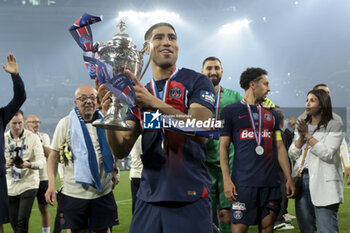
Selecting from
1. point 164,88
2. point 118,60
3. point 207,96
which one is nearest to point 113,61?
point 118,60

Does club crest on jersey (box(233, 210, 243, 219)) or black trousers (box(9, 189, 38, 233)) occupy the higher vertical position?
club crest on jersey (box(233, 210, 243, 219))

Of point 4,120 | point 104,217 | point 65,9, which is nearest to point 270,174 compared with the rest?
point 104,217

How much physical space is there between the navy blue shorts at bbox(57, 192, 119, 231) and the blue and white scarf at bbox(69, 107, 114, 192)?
173 millimetres

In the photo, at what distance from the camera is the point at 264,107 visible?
11.8ft

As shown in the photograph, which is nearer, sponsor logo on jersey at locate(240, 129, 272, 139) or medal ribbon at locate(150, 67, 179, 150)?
medal ribbon at locate(150, 67, 179, 150)

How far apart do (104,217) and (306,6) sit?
50.7 metres

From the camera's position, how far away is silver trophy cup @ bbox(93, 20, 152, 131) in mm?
1675

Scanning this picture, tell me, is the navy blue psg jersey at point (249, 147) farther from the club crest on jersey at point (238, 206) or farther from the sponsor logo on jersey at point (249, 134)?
the club crest on jersey at point (238, 206)

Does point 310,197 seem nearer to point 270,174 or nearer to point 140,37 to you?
point 270,174

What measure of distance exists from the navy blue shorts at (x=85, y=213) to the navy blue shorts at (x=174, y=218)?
76.1 inches

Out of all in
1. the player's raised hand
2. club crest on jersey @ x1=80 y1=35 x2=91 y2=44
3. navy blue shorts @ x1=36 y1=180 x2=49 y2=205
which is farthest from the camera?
navy blue shorts @ x1=36 y1=180 x2=49 y2=205

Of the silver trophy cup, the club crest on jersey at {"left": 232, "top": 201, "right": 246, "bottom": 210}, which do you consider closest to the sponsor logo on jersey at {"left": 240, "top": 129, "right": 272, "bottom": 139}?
the club crest on jersey at {"left": 232, "top": 201, "right": 246, "bottom": 210}

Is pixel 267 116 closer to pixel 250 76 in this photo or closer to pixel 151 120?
pixel 250 76

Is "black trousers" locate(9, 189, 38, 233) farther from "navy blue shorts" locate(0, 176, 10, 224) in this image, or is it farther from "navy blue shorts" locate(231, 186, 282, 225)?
"navy blue shorts" locate(231, 186, 282, 225)
